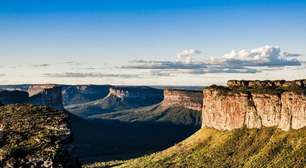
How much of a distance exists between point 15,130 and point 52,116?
385 centimetres

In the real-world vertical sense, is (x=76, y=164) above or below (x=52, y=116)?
below

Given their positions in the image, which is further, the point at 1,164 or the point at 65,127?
the point at 65,127

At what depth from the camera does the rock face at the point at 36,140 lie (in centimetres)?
5131

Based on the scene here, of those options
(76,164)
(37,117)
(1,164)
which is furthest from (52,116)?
(1,164)

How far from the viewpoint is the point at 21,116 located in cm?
6003

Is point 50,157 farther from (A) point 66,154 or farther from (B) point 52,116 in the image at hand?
(B) point 52,116

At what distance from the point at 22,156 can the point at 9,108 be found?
1530 cm

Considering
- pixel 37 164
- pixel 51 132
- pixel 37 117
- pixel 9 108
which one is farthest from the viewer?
pixel 9 108

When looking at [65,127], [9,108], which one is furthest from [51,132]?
[9,108]

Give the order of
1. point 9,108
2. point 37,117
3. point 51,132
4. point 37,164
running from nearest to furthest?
point 37,164
point 51,132
point 37,117
point 9,108

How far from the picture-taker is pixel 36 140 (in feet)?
175

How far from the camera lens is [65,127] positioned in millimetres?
55219

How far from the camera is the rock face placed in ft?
168

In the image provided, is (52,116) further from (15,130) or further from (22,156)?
(22,156)
